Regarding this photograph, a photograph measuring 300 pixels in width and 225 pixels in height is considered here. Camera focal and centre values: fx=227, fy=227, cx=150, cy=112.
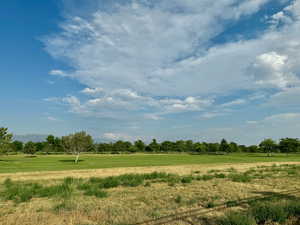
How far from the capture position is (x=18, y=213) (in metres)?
9.81

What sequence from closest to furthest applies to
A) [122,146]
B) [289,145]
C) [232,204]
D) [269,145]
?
[232,204]
[289,145]
[269,145]
[122,146]

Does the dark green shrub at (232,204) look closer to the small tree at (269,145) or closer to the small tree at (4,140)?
the small tree at (4,140)

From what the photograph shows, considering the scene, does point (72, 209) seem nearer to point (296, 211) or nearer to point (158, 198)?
point (158, 198)

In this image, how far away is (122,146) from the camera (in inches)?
6097

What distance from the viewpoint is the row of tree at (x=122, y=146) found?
2657 inches

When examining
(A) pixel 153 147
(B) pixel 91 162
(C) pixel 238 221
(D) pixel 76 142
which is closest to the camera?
(C) pixel 238 221

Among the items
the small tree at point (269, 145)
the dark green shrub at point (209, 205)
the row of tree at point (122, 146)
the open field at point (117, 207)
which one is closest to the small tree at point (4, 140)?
the row of tree at point (122, 146)

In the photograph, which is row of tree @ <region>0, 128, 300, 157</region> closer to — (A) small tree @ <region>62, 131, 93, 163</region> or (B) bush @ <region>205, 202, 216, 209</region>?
(A) small tree @ <region>62, 131, 93, 163</region>

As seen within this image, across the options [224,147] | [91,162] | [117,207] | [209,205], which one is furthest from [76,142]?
[224,147]

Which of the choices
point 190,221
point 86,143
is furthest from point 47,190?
point 86,143

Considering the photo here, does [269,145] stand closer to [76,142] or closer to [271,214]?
[76,142]

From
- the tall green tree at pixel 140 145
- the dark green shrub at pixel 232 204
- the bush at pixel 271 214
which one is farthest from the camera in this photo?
the tall green tree at pixel 140 145

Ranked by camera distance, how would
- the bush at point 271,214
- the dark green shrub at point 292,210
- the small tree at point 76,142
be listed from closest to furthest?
the bush at point 271,214
the dark green shrub at point 292,210
the small tree at point 76,142

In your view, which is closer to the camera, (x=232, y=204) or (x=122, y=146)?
(x=232, y=204)
